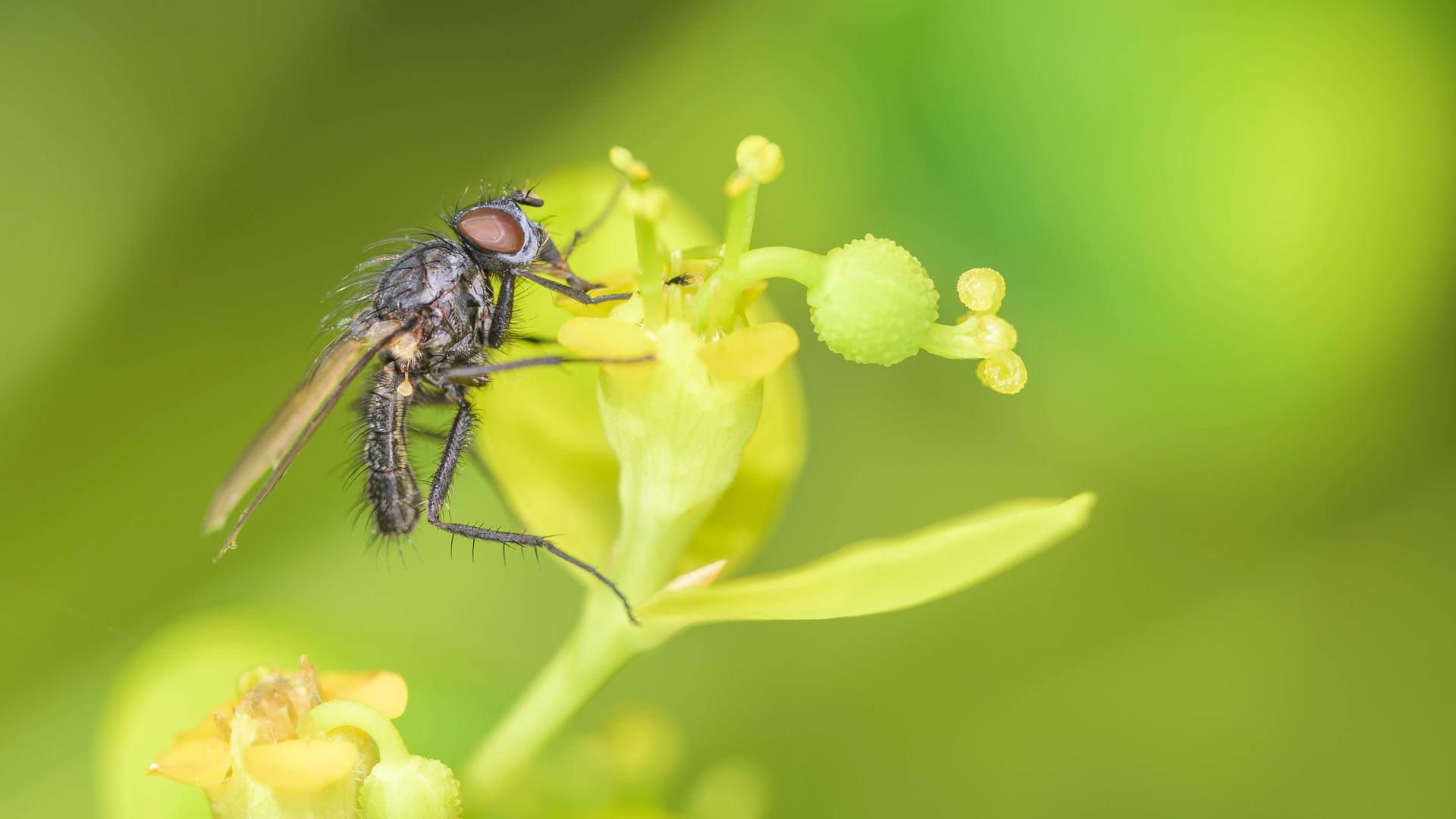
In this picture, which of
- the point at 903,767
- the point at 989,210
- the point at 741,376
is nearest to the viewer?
the point at 741,376

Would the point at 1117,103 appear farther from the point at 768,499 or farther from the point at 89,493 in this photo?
the point at 89,493

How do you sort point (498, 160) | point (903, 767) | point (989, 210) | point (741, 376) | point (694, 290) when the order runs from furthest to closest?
1. point (498, 160)
2. point (989, 210)
3. point (903, 767)
4. point (694, 290)
5. point (741, 376)

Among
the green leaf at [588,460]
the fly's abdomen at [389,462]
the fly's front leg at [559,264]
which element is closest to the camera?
the green leaf at [588,460]

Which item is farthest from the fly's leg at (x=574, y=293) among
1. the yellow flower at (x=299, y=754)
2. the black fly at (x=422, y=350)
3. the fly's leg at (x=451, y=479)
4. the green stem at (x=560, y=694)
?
the yellow flower at (x=299, y=754)

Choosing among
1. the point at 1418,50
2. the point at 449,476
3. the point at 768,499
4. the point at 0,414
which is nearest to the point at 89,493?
the point at 0,414

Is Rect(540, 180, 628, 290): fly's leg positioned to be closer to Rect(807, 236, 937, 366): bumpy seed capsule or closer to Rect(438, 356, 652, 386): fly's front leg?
Rect(438, 356, 652, 386): fly's front leg

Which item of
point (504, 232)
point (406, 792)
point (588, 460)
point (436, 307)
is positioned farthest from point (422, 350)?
point (406, 792)

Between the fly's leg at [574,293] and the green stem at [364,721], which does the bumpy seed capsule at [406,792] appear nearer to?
the green stem at [364,721]
